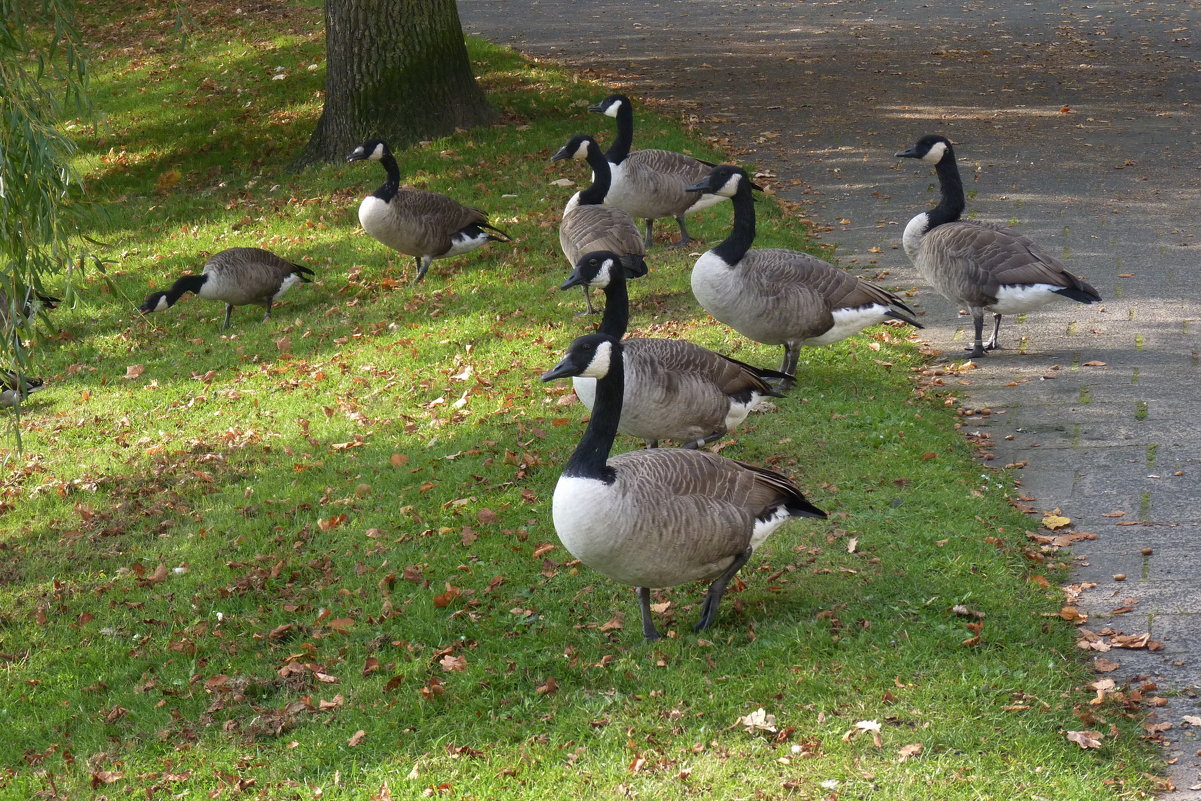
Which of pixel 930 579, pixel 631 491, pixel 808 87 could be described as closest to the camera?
pixel 631 491

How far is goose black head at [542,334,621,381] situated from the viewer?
5.34 metres

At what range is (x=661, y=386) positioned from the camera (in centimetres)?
670

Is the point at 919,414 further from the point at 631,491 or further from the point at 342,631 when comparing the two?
the point at 342,631

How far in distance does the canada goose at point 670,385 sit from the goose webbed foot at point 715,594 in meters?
1.42

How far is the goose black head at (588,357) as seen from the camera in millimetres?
5336

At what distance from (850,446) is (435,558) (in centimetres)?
296

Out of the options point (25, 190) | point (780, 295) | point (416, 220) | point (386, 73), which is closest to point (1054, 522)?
point (780, 295)

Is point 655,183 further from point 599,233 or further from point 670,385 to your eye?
point 670,385

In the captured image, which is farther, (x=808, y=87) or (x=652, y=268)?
(x=808, y=87)

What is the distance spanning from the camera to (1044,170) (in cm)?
1441

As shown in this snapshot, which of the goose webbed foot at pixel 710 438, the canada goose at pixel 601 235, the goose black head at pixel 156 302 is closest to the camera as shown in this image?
the goose webbed foot at pixel 710 438

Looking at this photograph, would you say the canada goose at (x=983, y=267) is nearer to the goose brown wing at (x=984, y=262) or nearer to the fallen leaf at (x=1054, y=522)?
the goose brown wing at (x=984, y=262)

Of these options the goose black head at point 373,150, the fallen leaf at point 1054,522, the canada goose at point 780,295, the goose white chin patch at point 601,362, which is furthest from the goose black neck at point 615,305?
the goose black head at point 373,150

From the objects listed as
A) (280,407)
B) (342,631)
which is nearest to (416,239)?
(280,407)
